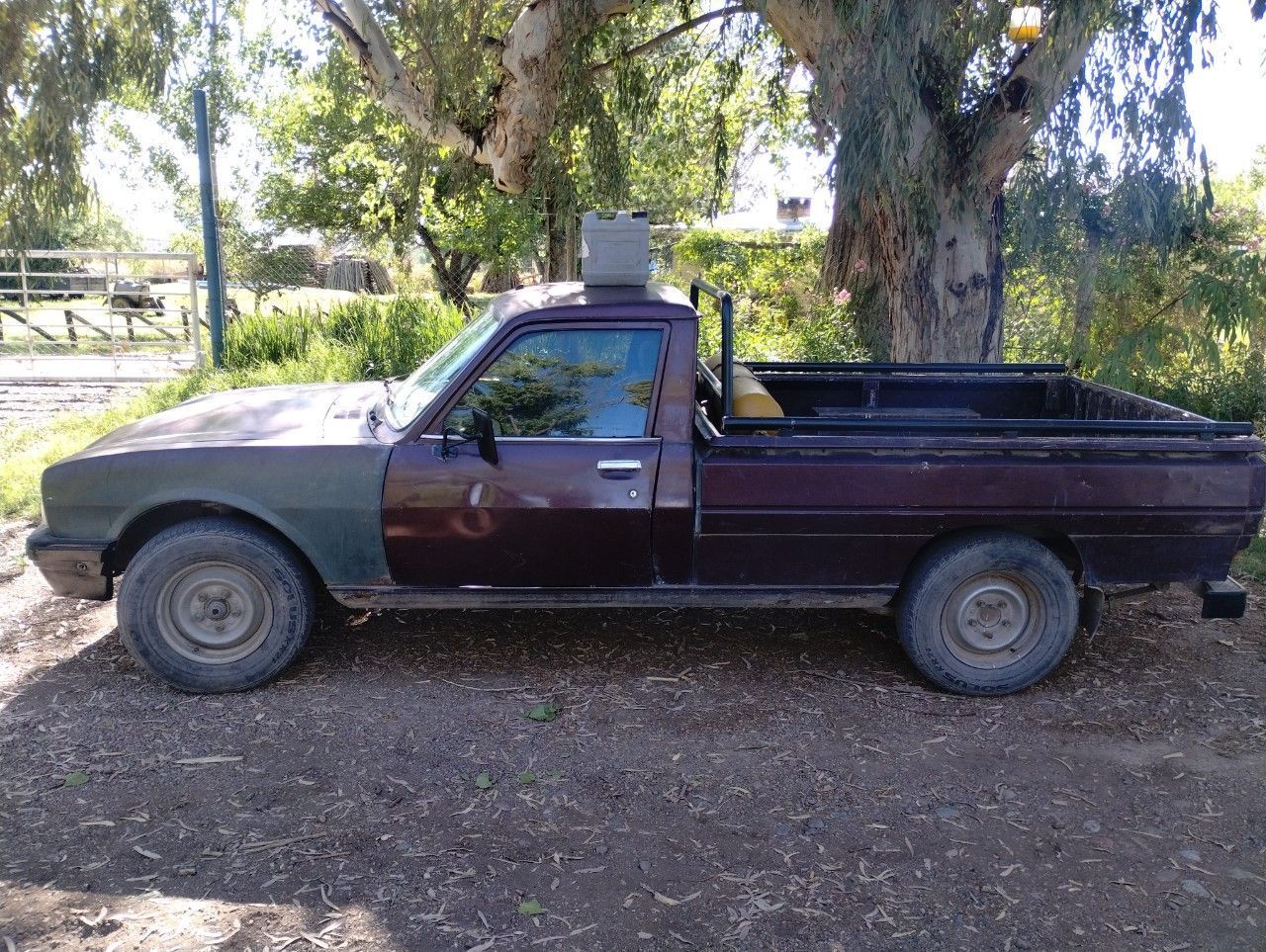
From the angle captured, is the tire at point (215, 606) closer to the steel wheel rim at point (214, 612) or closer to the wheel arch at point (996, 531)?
the steel wheel rim at point (214, 612)

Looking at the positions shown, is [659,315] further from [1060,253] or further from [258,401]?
[1060,253]

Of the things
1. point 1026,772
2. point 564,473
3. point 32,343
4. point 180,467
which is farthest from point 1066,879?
point 32,343

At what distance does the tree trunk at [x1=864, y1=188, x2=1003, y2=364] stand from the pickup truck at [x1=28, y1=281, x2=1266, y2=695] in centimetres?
336

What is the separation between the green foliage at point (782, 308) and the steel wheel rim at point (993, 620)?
581 centimetres

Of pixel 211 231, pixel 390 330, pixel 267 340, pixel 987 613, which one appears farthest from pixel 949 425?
pixel 267 340

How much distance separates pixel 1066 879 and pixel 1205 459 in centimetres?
205

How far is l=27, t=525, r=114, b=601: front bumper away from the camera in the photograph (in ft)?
15.8

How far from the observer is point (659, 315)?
4.85 meters

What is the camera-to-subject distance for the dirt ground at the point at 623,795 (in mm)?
3475

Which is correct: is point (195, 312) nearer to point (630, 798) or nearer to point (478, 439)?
point (478, 439)

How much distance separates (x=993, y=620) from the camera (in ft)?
16.5

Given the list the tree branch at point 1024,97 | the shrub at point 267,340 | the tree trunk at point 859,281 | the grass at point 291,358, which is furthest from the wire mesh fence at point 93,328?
the tree branch at point 1024,97

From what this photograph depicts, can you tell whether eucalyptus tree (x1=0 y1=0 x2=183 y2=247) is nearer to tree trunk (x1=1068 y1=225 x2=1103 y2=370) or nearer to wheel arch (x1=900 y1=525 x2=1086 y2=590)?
wheel arch (x1=900 y1=525 x2=1086 y2=590)

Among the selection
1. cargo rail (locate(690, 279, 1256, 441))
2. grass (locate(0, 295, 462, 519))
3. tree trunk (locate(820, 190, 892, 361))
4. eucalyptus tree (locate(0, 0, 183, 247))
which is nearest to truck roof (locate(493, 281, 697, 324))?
cargo rail (locate(690, 279, 1256, 441))
